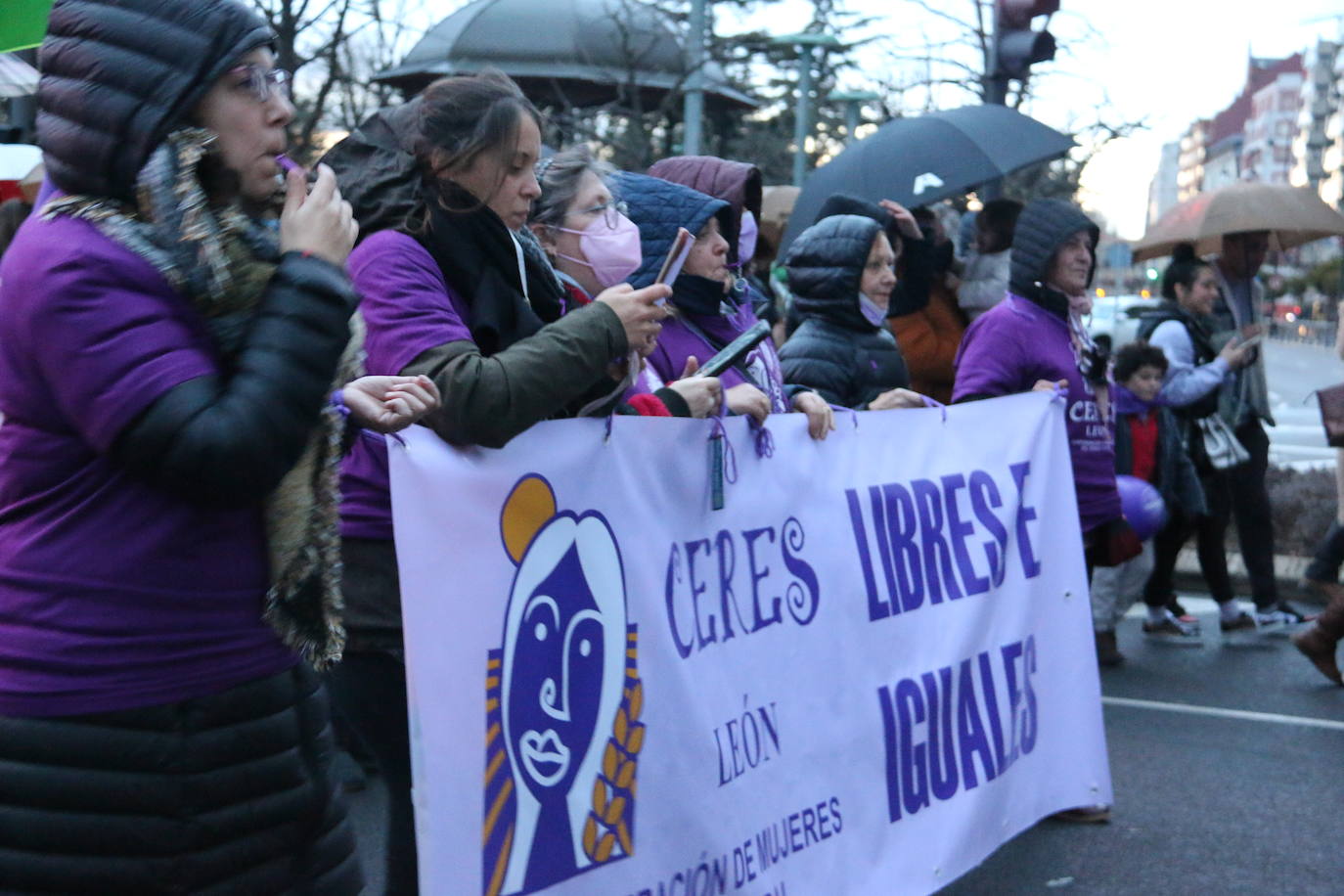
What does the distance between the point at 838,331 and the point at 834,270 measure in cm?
19

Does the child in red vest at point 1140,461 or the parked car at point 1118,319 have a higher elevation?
the parked car at point 1118,319

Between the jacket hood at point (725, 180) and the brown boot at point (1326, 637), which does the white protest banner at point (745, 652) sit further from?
the brown boot at point (1326, 637)

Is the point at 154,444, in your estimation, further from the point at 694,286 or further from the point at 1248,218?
the point at 1248,218

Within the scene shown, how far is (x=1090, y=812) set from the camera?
5004 millimetres

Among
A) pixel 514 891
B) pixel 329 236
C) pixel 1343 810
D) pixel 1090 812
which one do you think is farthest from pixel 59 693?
pixel 1343 810

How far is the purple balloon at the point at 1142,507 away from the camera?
6.75 meters

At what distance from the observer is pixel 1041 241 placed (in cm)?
587

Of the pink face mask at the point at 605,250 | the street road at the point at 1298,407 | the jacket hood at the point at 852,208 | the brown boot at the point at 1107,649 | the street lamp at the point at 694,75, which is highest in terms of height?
the street lamp at the point at 694,75

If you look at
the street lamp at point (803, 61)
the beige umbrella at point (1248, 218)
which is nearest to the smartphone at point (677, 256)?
the beige umbrella at point (1248, 218)

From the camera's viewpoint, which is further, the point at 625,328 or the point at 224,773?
the point at 625,328

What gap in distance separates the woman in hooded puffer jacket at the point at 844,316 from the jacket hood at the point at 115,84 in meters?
3.19

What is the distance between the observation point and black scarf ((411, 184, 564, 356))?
2812 millimetres

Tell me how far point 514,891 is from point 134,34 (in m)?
1.49

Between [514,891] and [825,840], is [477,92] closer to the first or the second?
[514,891]
